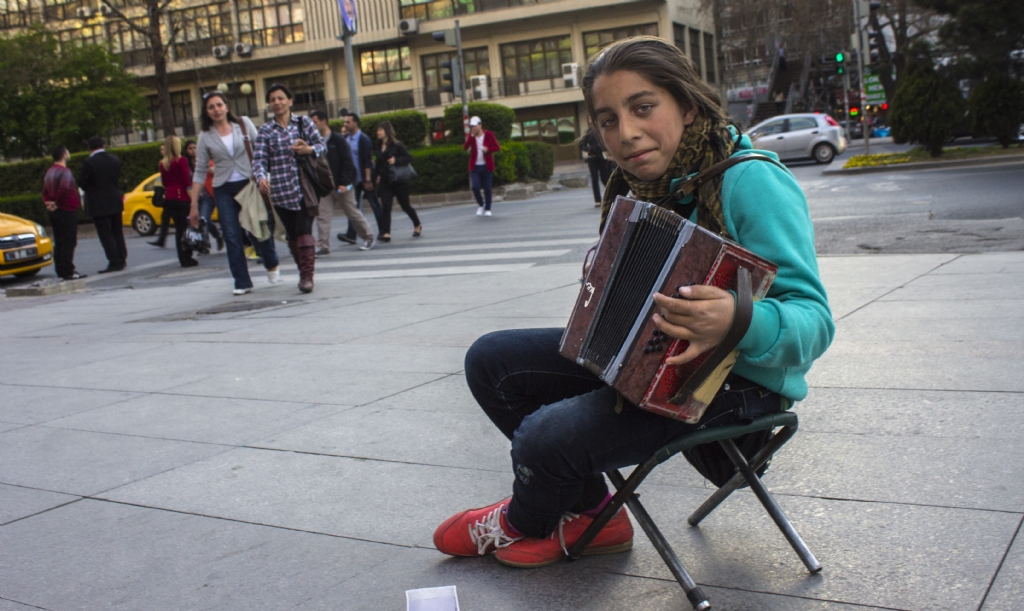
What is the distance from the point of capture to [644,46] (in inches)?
87.3

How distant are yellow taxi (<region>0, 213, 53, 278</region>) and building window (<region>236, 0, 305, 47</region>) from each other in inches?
1457

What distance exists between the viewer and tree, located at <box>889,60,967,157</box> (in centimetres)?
1980

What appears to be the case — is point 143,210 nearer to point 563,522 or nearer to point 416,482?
point 416,482

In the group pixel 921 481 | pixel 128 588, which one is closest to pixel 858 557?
pixel 921 481

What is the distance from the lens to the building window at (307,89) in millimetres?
49938

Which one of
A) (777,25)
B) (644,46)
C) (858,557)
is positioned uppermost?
(777,25)

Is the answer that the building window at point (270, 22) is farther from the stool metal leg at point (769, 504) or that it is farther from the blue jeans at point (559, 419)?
the stool metal leg at point (769, 504)

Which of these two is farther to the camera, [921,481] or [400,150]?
[400,150]

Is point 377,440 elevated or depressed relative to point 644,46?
depressed

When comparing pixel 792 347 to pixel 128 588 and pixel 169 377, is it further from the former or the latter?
pixel 169 377

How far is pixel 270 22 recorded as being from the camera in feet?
161

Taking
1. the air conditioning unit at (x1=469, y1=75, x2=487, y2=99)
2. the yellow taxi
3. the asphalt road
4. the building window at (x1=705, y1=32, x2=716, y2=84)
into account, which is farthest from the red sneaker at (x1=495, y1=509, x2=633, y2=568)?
the building window at (x1=705, y1=32, x2=716, y2=84)

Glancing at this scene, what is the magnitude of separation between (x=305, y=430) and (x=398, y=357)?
1.45 meters

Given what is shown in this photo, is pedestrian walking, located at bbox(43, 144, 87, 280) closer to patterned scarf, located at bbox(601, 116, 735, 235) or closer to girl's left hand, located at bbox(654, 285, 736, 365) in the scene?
patterned scarf, located at bbox(601, 116, 735, 235)
